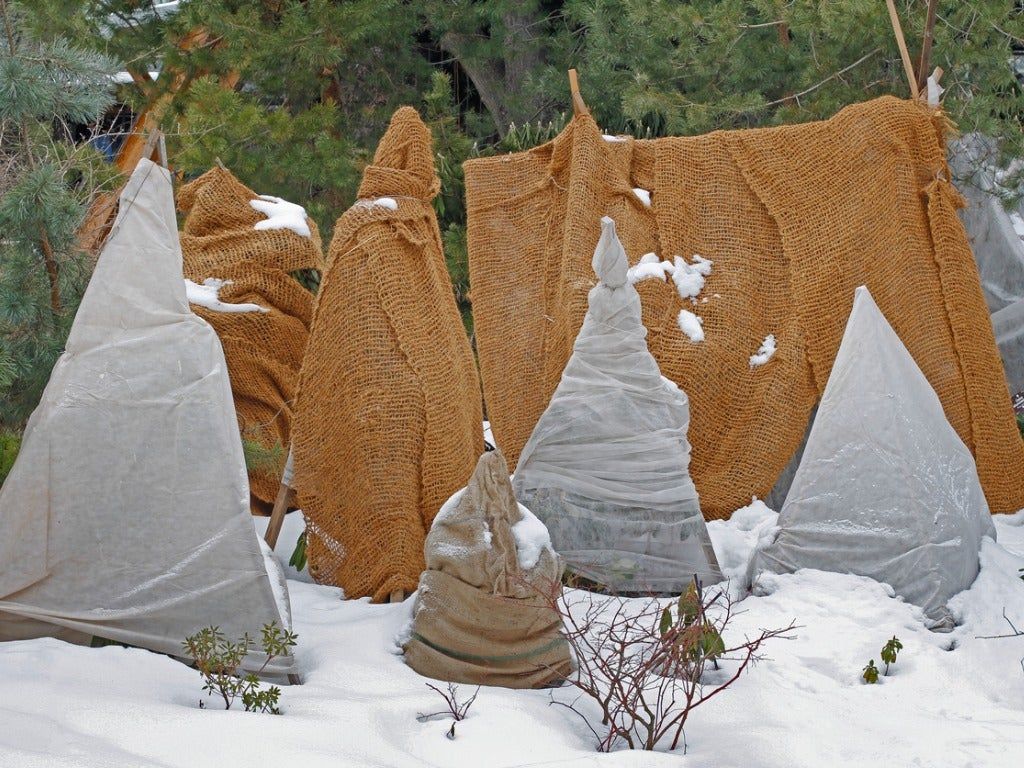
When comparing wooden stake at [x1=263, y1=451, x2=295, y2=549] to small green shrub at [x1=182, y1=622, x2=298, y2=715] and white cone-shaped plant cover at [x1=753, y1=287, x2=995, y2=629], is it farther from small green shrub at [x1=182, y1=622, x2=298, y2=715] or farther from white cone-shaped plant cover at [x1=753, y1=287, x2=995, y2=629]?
white cone-shaped plant cover at [x1=753, y1=287, x2=995, y2=629]

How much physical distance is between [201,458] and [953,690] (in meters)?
2.28

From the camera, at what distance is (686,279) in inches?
234

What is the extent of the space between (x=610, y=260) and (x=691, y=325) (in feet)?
3.55

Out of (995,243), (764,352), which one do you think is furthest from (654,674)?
(995,243)

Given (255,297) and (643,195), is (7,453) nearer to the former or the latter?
(255,297)

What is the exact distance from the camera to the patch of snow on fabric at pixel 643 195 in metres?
6.08

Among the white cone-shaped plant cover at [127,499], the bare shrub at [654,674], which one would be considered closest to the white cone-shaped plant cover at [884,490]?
the bare shrub at [654,674]

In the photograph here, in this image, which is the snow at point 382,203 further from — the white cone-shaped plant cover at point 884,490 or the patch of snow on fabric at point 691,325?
the white cone-shaped plant cover at point 884,490

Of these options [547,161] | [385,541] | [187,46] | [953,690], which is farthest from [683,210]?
[187,46]

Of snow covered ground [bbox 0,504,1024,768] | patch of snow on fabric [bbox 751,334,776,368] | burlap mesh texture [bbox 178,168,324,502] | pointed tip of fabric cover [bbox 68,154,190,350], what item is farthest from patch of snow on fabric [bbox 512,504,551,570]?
patch of snow on fabric [bbox 751,334,776,368]

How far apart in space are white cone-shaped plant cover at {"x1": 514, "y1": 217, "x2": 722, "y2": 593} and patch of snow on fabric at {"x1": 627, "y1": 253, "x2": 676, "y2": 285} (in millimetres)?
1005

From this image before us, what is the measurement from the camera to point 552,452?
192 inches

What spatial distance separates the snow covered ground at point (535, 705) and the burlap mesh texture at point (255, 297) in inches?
42.8

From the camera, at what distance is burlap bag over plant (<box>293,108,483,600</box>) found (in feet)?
15.4
